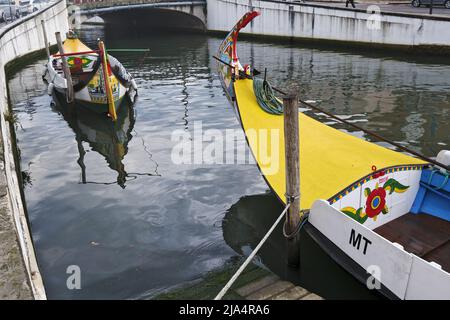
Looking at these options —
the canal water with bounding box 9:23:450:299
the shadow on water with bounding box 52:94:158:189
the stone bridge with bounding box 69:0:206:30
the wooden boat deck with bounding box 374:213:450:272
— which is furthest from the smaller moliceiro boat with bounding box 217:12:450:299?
the stone bridge with bounding box 69:0:206:30

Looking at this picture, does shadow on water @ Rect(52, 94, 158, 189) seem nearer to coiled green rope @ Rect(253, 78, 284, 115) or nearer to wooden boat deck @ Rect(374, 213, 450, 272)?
coiled green rope @ Rect(253, 78, 284, 115)

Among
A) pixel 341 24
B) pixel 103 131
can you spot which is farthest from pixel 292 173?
pixel 341 24

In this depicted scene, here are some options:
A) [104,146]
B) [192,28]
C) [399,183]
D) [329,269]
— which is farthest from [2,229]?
[192,28]

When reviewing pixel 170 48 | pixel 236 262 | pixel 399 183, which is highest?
pixel 170 48

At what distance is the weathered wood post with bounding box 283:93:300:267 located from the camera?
246 inches

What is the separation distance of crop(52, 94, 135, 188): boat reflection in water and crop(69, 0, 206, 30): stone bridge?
25366 mm

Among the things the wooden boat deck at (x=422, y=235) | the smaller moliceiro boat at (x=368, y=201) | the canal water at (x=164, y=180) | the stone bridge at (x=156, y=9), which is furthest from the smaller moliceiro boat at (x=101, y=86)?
the stone bridge at (x=156, y=9)

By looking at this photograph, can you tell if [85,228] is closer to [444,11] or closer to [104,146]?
[104,146]

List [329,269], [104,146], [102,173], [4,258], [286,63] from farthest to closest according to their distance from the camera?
[286,63], [104,146], [102,173], [329,269], [4,258]

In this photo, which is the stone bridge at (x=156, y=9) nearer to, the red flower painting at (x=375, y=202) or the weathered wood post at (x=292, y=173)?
the red flower painting at (x=375, y=202)

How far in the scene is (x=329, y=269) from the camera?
293 inches

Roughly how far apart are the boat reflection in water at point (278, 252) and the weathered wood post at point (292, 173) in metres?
0.35
